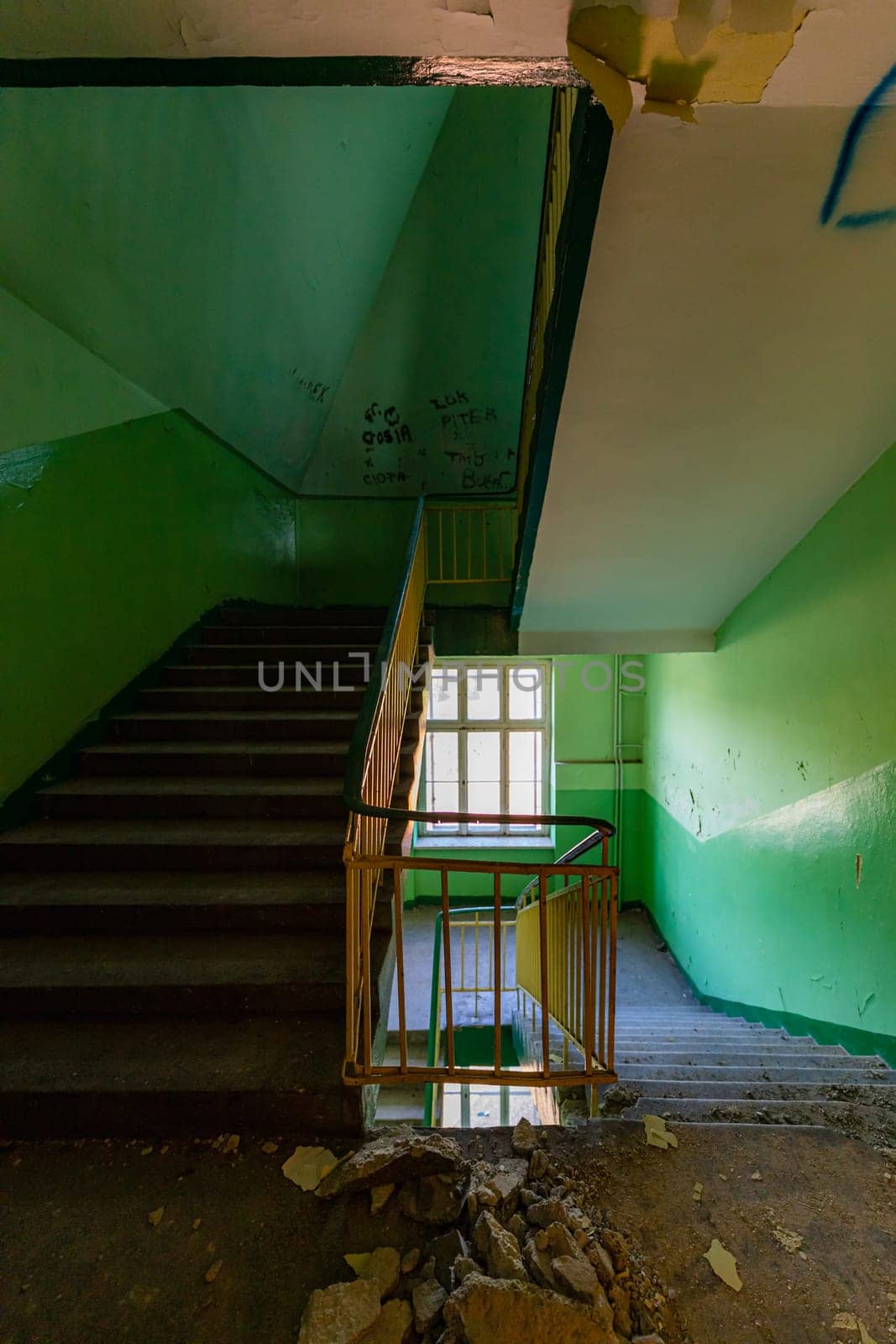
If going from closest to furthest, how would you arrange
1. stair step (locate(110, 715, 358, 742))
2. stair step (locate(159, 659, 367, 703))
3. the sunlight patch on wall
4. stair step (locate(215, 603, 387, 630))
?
the sunlight patch on wall → stair step (locate(110, 715, 358, 742)) → stair step (locate(159, 659, 367, 703)) → stair step (locate(215, 603, 387, 630))

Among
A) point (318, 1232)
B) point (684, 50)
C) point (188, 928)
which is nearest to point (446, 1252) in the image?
point (318, 1232)

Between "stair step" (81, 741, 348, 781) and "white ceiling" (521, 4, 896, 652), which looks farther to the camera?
"stair step" (81, 741, 348, 781)

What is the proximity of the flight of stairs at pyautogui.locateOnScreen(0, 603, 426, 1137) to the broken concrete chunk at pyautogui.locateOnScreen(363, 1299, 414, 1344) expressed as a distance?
45cm

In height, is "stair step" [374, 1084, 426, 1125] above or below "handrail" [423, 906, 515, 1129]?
below

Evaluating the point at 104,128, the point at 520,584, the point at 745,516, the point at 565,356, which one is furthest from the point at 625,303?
the point at 104,128

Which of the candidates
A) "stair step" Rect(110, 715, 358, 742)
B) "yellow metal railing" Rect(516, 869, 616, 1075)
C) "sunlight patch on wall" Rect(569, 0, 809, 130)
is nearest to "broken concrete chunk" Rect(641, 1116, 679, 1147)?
"yellow metal railing" Rect(516, 869, 616, 1075)

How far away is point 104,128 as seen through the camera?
2352 mm

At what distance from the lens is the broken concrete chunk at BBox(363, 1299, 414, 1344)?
1.15 metres

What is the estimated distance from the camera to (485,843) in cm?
724

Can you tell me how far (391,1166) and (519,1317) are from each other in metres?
0.46

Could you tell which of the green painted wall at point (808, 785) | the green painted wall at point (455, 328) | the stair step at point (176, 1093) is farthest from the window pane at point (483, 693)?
the stair step at point (176, 1093)

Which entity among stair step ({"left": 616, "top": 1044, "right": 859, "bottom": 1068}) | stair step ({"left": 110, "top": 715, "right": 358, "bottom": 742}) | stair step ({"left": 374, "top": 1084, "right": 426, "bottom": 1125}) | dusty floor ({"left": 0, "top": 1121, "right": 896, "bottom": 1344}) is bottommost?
stair step ({"left": 374, "top": 1084, "right": 426, "bottom": 1125})

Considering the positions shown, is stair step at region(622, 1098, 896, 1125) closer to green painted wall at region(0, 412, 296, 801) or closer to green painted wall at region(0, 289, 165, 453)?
green painted wall at region(0, 412, 296, 801)

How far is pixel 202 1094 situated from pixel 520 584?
3.14 metres
